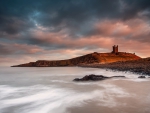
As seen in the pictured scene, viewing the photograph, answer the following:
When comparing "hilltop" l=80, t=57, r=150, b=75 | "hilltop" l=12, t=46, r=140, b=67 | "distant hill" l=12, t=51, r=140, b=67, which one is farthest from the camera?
"hilltop" l=12, t=46, r=140, b=67

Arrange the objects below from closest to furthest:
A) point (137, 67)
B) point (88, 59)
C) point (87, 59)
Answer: point (137, 67) → point (88, 59) → point (87, 59)

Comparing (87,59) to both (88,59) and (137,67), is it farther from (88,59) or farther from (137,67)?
(137,67)

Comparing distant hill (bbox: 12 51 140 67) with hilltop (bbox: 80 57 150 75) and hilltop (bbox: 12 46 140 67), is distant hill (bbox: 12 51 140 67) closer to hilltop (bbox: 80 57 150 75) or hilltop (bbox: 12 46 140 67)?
hilltop (bbox: 12 46 140 67)

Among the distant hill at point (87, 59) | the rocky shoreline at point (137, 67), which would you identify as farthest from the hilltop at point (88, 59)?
the rocky shoreline at point (137, 67)

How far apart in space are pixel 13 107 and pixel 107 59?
373 ft

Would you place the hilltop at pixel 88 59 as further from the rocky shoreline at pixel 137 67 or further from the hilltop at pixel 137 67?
the rocky shoreline at pixel 137 67

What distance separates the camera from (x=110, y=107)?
4156 millimetres

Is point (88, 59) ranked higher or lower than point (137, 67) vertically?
higher

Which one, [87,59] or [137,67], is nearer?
[137,67]

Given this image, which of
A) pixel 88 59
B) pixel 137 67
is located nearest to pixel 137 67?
pixel 137 67

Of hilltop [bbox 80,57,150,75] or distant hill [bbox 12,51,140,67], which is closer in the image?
hilltop [bbox 80,57,150,75]

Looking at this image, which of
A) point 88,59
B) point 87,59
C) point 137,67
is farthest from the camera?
point 87,59

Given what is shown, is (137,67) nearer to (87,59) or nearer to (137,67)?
(137,67)

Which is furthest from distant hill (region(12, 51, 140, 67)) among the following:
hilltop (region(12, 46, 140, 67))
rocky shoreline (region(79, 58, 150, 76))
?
rocky shoreline (region(79, 58, 150, 76))
